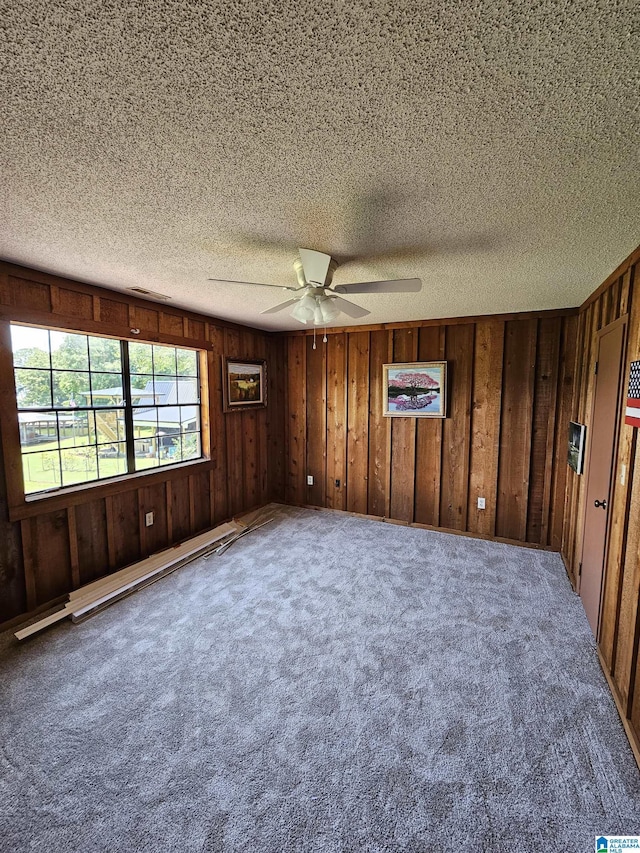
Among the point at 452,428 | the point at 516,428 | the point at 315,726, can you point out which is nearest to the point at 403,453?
the point at 452,428

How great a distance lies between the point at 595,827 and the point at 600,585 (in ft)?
4.43

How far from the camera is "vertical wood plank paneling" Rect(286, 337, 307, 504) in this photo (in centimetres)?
492

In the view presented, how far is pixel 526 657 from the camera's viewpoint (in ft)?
7.03

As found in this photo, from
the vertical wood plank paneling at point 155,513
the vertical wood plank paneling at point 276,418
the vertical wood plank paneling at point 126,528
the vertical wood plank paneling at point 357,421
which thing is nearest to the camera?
the vertical wood plank paneling at point 126,528

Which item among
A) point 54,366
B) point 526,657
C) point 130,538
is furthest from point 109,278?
point 526,657

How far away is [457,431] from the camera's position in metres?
4.05

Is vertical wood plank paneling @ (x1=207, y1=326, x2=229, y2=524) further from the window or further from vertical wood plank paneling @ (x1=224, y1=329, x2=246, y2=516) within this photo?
the window

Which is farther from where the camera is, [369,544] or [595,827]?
[369,544]

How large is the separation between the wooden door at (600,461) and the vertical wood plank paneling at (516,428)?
1.03m

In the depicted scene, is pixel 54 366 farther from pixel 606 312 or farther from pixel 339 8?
pixel 606 312

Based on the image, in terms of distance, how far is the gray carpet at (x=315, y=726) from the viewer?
132 cm

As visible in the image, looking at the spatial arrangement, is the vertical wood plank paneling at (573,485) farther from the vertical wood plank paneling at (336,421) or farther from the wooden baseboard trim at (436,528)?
the vertical wood plank paneling at (336,421)

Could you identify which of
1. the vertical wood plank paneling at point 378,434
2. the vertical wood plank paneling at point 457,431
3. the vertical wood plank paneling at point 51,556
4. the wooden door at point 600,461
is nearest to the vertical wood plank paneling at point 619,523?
the wooden door at point 600,461

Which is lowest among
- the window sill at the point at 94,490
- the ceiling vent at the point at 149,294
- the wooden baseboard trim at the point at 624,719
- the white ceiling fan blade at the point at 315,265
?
the wooden baseboard trim at the point at 624,719
